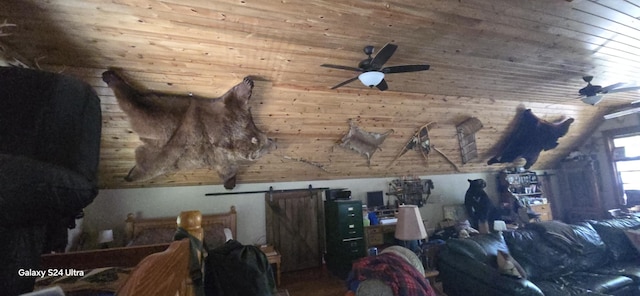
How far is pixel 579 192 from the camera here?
6938 mm

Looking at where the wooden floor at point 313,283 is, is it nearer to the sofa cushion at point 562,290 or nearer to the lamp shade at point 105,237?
the sofa cushion at point 562,290

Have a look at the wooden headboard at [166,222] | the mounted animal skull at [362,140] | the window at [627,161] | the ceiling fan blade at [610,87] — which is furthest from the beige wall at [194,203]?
the window at [627,161]

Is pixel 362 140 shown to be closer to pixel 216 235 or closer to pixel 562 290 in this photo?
pixel 216 235

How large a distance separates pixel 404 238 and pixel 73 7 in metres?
3.51

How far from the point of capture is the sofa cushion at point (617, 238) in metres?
3.52

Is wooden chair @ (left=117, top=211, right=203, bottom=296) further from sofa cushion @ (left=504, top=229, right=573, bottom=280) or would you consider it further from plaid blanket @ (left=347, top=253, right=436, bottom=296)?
sofa cushion @ (left=504, top=229, right=573, bottom=280)

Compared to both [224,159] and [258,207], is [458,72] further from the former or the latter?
[258,207]

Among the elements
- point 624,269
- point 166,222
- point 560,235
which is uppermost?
point 166,222

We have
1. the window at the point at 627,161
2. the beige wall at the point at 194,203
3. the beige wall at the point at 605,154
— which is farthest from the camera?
the beige wall at the point at 605,154

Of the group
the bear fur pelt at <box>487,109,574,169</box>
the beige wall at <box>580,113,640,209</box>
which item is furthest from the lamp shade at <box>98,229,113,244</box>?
the beige wall at <box>580,113,640,209</box>

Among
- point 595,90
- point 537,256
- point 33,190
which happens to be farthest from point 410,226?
point 595,90

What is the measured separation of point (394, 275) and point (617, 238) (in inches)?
150

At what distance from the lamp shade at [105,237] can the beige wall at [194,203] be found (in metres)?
0.37

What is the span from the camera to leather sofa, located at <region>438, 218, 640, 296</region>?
267cm
